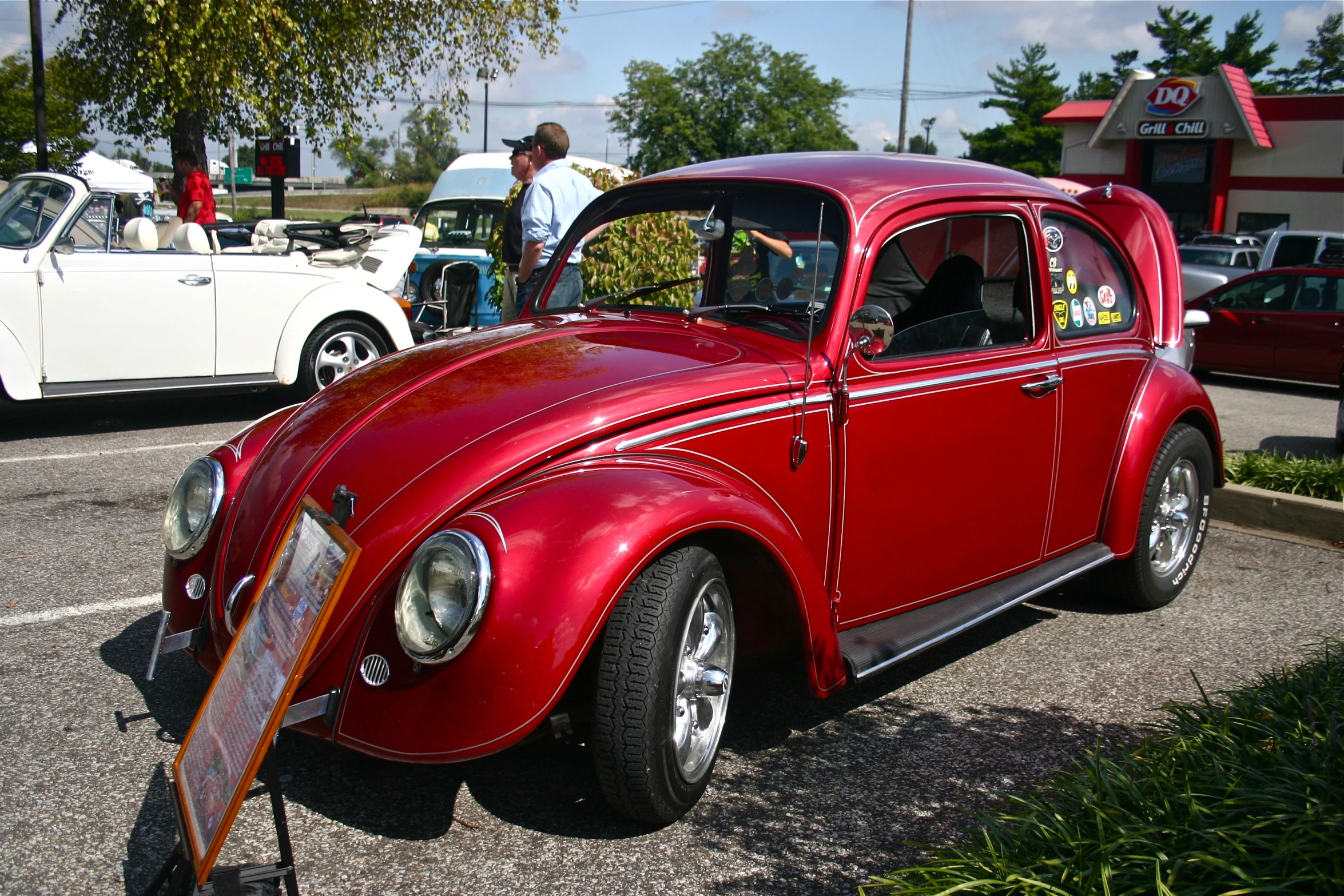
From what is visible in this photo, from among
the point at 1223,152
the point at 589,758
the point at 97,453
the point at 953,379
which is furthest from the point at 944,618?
the point at 1223,152

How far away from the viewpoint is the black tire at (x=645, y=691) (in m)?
2.78

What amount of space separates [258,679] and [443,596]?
0.45 meters

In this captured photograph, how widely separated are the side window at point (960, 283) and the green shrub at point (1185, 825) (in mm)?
1642

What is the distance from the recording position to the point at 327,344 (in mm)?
8969

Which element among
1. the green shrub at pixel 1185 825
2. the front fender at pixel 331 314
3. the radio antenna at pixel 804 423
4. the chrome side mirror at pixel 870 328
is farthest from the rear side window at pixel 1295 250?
the green shrub at pixel 1185 825

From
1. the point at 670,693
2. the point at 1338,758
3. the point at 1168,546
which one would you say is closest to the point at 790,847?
the point at 670,693

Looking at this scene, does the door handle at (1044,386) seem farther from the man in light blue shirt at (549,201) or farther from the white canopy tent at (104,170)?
the white canopy tent at (104,170)

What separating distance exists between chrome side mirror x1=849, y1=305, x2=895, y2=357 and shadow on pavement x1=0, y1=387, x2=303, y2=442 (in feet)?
20.5

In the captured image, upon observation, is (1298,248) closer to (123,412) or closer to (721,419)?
(123,412)

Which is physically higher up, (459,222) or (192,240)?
(459,222)

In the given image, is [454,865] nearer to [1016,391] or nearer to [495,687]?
[495,687]

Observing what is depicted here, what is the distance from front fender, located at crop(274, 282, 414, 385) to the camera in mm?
8711

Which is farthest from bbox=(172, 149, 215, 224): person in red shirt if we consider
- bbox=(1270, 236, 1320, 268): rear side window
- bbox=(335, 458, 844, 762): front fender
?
bbox=(1270, 236, 1320, 268): rear side window

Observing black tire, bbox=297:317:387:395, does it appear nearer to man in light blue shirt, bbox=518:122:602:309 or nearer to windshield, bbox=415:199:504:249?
man in light blue shirt, bbox=518:122:602:309
